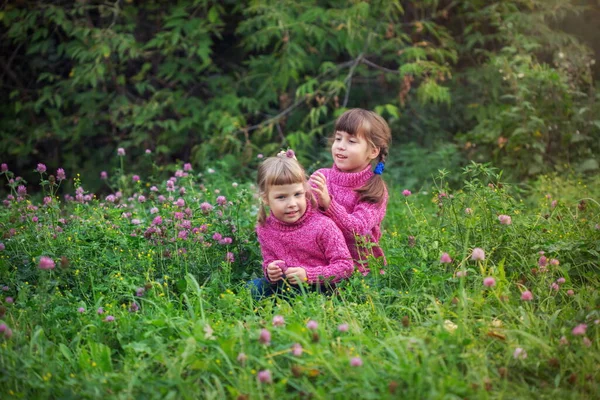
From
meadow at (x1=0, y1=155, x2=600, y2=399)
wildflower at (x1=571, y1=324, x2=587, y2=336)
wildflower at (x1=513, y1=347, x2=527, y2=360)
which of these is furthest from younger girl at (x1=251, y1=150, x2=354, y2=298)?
wildflower at (x1=571, y1=324, x2=587, y2=336)

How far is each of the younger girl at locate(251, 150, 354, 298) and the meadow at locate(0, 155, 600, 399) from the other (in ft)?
0.42

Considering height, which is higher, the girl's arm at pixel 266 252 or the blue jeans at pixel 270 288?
the girl's arm at pixel 266 252

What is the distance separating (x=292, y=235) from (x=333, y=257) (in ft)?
0.78

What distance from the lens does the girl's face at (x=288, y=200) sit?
333 centimetres

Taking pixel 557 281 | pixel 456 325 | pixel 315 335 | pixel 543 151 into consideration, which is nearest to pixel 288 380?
pixel 315 335

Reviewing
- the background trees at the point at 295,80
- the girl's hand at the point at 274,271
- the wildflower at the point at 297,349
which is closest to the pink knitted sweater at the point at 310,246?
the girl's hand at the point at 274,271

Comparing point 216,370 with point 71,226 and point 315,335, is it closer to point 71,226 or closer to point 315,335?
point 315,335

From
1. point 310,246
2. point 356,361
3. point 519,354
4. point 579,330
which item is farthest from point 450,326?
point 310,246

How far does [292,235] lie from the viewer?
3451 mm

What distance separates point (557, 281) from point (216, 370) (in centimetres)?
168

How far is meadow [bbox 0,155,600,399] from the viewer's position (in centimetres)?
241

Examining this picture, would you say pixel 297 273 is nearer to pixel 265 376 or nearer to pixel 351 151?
pixel 351 151

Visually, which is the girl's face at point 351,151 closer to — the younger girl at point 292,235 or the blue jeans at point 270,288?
the younger girl at point 292,235

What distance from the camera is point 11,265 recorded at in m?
3.52
